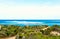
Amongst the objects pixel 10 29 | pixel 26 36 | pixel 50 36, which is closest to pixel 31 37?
pixel 26 36

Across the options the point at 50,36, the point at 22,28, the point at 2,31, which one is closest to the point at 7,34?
the point at 2,31

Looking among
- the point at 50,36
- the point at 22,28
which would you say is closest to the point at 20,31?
the point at 22,28

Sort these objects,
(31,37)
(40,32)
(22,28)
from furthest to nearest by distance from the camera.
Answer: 1. (22,28)
2. (40,32)
3. (31,37)

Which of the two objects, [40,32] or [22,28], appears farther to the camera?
[22,28]

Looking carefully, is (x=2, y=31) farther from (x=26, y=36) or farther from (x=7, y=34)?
(x=26, y=36)

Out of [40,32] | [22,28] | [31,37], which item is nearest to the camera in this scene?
[31,37]

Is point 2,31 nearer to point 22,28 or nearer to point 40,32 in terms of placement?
point 22,28

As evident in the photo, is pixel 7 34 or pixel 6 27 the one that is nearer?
pixel 7 34

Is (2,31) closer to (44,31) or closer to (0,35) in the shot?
(0,35)
